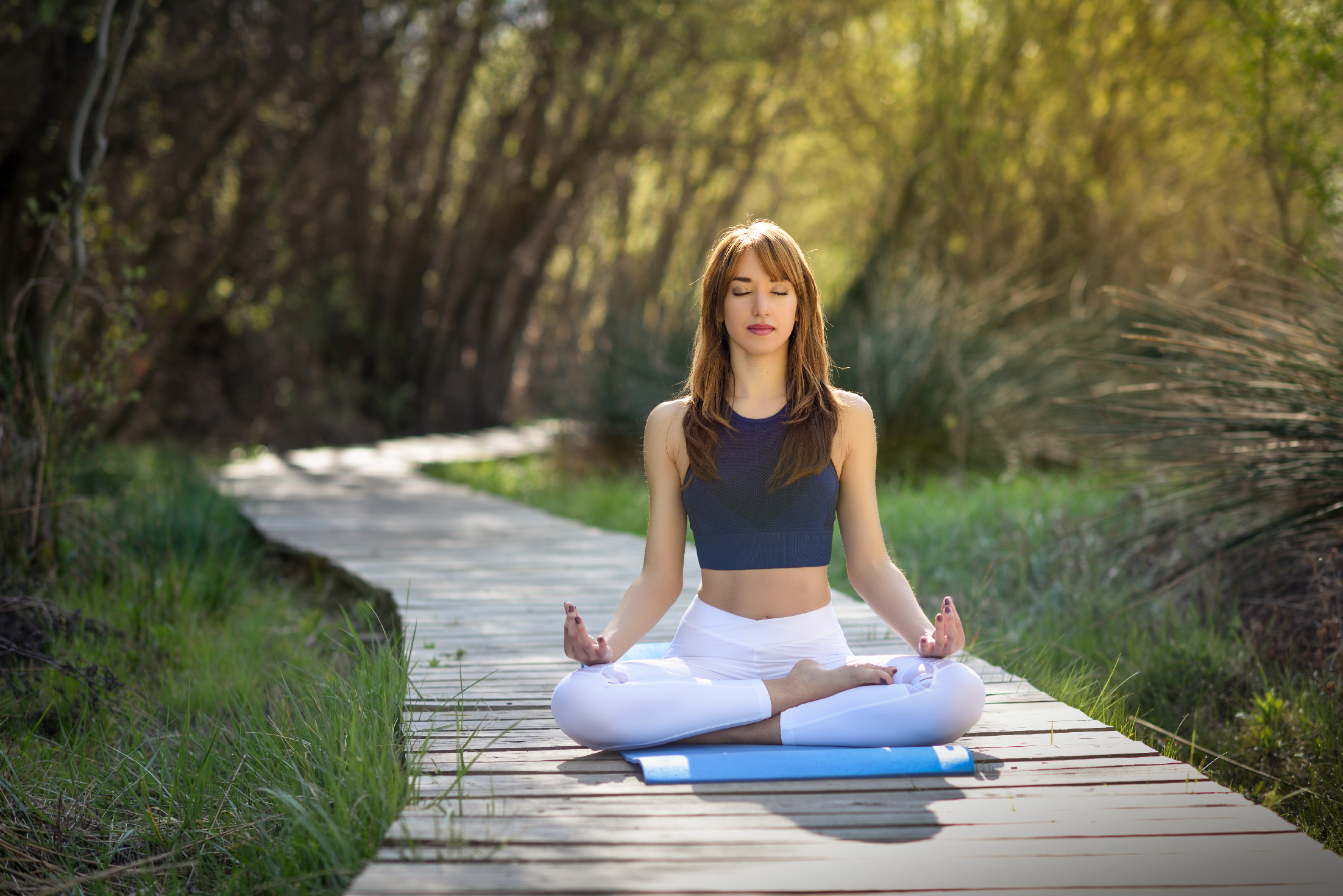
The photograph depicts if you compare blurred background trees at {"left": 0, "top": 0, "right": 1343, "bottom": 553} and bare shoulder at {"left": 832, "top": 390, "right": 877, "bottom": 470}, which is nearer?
bare shoulder at {"left": 832, "top": 390, "right": 877, "bottom": 470}

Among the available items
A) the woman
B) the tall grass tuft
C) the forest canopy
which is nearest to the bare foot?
the woman

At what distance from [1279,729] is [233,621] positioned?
A: 383 cm

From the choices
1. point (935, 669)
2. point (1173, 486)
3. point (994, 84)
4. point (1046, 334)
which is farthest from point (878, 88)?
point (935, 669)

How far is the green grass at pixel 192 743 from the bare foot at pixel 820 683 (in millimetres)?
812

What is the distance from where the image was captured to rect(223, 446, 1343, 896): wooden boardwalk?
1.84 m

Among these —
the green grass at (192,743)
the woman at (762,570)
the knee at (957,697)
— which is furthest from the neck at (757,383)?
the green grass at (192,743)

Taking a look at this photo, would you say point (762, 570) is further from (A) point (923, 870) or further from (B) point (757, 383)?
(A) point (923, 870)

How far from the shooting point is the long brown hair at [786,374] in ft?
9.00

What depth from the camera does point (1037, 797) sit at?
87.4 inches

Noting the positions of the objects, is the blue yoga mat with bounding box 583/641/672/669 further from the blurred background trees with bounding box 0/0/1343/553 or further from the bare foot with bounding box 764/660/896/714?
the blurred background trees with bounding box 0/0/1343/553

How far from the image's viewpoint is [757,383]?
2832mm

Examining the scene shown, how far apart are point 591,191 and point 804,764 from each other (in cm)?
1464

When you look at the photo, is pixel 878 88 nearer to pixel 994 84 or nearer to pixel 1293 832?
pixel 994 84

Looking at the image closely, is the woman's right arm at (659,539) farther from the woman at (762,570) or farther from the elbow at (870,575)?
the elbow at (870,575)
